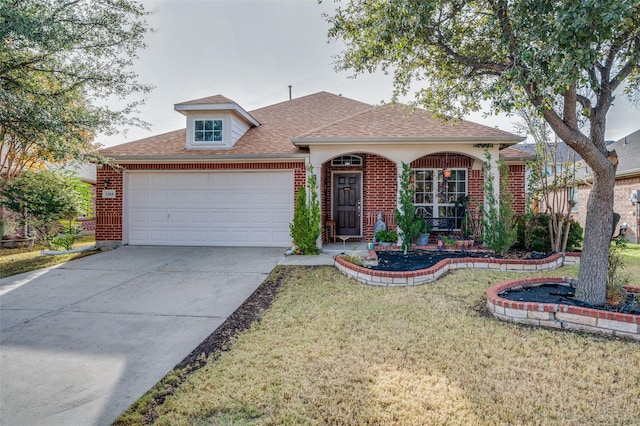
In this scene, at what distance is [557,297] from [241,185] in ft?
27.0

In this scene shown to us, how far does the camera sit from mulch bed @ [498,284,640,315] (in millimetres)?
4621

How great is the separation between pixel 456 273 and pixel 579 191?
1497 cm

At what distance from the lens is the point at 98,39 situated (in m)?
8.52

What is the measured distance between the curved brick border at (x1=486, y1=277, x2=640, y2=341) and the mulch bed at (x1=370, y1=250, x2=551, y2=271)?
226 cm

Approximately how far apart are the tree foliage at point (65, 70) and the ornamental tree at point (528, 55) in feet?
18.7

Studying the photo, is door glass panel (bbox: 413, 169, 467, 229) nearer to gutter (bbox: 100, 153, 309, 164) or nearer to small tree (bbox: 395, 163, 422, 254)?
small tree (bbox: 395, 163, 422, 254)

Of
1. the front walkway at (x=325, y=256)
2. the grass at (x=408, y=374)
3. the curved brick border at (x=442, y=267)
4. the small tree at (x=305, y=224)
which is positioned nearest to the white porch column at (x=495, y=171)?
the curved brick border at (x=442, y=267)

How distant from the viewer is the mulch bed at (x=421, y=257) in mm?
7082

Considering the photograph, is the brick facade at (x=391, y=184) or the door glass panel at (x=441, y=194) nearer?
the brick facade at (x=391, y=184)

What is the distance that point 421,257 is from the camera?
26.3 ft

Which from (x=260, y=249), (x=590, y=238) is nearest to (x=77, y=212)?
(x=260, y=249)

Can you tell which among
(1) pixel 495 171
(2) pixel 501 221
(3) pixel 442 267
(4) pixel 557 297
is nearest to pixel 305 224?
(3) pixel 442 267

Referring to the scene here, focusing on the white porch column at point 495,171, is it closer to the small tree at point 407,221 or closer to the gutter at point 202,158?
the small tree at point 407,221

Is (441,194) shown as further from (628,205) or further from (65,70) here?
(65,70)
